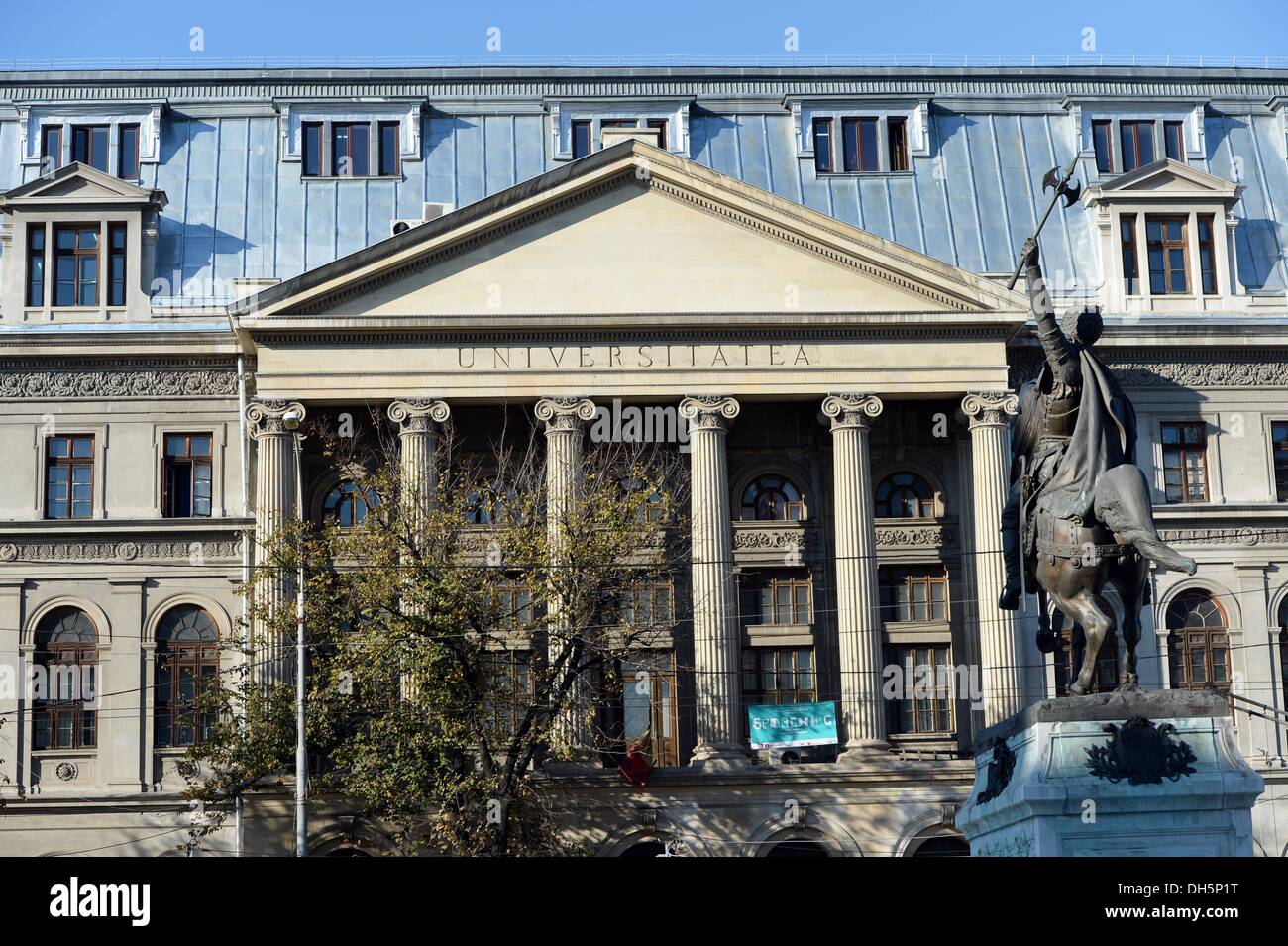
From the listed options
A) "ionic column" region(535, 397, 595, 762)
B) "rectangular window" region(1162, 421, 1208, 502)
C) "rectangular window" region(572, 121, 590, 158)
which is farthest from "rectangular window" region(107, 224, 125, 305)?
"rectangular window" region(1162, 421, 1208, 502)

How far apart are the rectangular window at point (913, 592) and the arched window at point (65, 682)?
21.4m

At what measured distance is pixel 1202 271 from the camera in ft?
187

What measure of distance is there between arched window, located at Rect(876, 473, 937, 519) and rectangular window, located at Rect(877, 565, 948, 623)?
5.10 ft

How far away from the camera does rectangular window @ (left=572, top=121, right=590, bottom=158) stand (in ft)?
195

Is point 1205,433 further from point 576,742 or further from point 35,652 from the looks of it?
point 35,652

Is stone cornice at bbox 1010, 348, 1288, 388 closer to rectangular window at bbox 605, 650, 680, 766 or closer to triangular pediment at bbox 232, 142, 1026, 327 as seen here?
triangular pediment at bbox 232, 142, 1026, 327

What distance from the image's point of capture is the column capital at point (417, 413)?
51.5 meters

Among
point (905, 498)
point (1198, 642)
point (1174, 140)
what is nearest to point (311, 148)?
point (905, 498)

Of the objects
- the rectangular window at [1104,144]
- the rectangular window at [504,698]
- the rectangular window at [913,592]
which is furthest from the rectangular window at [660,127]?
the rectangular window at [504,698]

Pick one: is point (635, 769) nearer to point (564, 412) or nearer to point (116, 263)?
point (564, 412)
